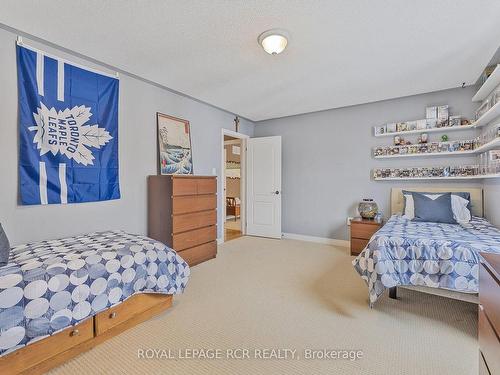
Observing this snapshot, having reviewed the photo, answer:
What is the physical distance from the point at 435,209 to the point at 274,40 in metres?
2.77

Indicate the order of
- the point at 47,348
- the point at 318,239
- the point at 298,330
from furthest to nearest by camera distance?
the point at 318,239 < the point at 298,330 < the point at 47,348

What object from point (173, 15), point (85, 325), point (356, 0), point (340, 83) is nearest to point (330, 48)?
Answer: point (356, 0)

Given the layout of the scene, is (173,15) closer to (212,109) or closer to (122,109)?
(122,109)

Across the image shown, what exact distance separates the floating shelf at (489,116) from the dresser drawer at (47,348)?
4.04 m

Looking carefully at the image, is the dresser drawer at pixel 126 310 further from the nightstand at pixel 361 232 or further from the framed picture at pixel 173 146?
the nightstand at pixel 361 232

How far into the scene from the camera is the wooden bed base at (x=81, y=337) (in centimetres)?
143

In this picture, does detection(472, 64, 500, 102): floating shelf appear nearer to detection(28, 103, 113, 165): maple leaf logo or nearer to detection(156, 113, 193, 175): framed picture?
detection(156, 113, 193, 175): framed picture

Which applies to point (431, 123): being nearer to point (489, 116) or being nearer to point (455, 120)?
point (455, 120)

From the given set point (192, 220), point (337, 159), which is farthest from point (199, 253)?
point (337, 159)

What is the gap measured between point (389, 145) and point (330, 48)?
2.23 metres

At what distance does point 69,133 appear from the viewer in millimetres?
2496

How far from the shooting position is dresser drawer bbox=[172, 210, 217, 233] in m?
3.16

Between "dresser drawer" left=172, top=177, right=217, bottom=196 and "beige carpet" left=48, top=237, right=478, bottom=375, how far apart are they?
1068 mm

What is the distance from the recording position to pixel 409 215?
3.44m
